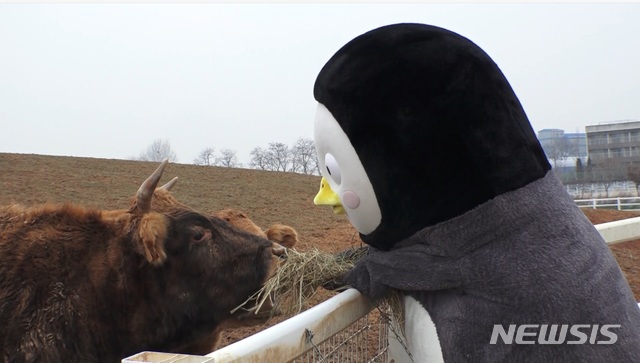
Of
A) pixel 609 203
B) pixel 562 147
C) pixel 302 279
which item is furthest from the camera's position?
pixel 562 147

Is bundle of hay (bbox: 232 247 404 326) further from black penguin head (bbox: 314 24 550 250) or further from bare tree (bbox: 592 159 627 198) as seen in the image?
bare tree (bbox: 592 159 627 198)

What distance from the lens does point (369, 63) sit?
7.13 feet

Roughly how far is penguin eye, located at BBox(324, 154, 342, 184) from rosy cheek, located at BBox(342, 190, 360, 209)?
0.27 feet

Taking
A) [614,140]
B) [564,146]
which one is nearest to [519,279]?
[564,146]

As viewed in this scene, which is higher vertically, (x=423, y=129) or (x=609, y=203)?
(x=423, y=129)

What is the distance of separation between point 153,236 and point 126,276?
426mm

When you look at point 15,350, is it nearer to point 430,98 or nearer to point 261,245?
point 261,245

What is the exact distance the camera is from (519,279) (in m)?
1.94

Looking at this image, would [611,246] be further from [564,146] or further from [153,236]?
[564,146]

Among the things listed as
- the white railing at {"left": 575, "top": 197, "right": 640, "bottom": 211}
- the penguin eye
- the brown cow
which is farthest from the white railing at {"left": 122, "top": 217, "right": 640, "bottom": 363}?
the white railing at {"left": 575, "top": 197, "right": 640, "bottom": 211}

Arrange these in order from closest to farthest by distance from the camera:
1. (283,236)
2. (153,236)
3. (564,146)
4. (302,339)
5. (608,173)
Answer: (302,339) < (153,236) < (283,236) < (608,173) < (564,146)

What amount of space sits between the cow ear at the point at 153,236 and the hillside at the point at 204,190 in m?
8.01

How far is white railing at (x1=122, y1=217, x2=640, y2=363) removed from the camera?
1396 mm

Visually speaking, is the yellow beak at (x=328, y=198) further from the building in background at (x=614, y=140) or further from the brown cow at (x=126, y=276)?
the building in background at (x=614, y=140)
